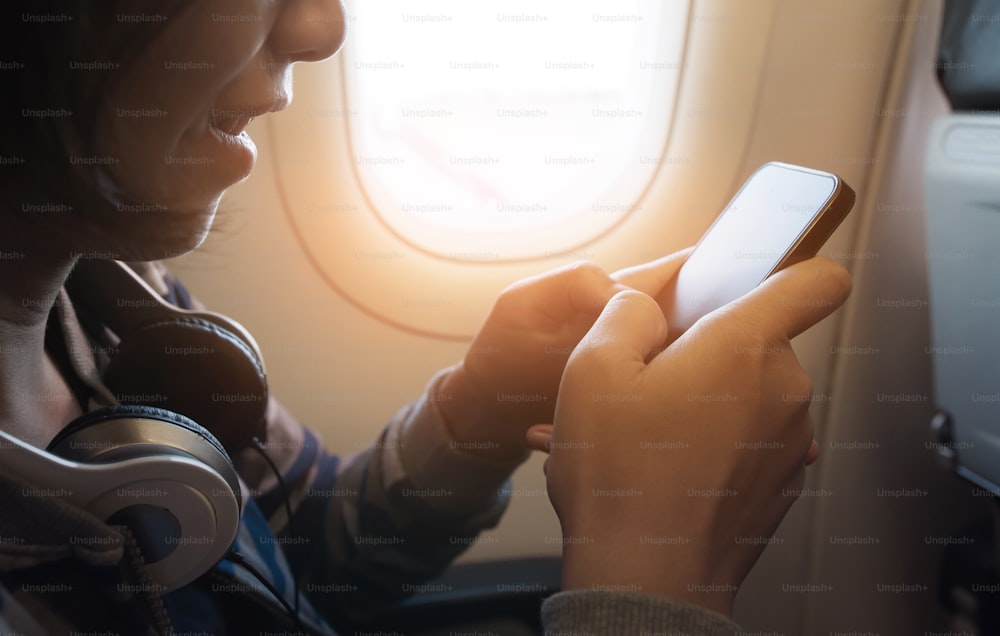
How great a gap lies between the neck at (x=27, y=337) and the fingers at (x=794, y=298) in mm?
637

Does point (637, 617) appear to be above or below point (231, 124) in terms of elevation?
below

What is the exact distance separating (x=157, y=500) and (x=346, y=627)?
58 centimetres

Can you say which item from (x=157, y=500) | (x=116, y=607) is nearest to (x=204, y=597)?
(x=116, y=607)

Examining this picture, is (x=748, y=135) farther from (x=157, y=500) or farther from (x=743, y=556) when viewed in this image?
(x=157, y=500)

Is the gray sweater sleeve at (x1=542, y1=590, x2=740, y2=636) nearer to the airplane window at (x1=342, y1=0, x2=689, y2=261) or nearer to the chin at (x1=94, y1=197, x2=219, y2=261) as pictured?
the chin at (x1=94, y1=197, x2=219, y2=261)

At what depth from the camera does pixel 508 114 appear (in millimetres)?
1087

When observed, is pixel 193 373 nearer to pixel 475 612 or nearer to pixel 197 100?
pixel 197 100

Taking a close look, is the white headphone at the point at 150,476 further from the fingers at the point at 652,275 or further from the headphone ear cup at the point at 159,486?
the fingers at the point at 652,275

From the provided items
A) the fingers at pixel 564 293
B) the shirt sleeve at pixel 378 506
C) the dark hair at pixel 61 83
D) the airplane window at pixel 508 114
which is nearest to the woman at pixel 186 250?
the dark hair at pixel 61 83

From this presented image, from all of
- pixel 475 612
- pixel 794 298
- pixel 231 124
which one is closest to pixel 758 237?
pixel 794 298

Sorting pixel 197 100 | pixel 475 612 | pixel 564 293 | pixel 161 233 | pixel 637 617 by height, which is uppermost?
pixel 197 100

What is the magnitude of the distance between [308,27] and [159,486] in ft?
1.38

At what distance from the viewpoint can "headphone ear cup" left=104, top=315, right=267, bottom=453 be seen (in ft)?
→ 2.57

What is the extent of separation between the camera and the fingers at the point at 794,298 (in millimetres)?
611
